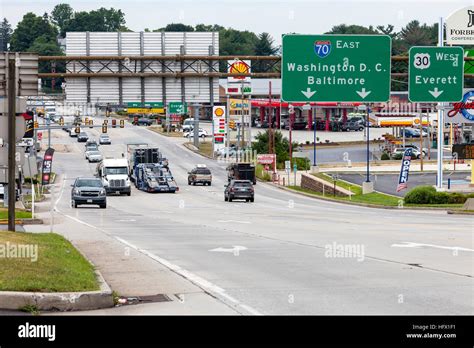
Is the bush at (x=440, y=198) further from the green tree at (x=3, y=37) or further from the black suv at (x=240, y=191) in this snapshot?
the green tree at (x=3, y=37)

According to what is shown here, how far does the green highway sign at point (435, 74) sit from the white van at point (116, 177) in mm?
27067

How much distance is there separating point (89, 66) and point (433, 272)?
29.1 metres

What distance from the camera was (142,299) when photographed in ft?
52.1

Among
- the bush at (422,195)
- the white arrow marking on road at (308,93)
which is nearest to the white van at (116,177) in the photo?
the bush at (422,195)

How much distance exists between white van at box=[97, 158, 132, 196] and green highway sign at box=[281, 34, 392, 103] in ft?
89.1

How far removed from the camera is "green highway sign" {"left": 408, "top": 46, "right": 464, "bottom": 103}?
165 ft

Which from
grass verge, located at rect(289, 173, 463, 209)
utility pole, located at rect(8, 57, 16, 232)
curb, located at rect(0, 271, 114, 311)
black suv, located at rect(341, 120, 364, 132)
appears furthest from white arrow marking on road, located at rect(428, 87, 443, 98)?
black suv, located at rect(341, 120, 364, 132)

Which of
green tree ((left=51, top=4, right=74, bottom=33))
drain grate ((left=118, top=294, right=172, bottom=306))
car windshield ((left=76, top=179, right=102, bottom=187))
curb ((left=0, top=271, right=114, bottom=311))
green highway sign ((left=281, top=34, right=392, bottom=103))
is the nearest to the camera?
curb ((left=0, top=271, right=114, bottom=311))

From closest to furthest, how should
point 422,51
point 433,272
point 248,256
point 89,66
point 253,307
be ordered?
point 253,307 < point 433,272 < point 248,256 < point 89,66 < point 422,51

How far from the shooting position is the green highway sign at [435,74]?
50438mm

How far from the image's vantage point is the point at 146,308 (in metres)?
14.9

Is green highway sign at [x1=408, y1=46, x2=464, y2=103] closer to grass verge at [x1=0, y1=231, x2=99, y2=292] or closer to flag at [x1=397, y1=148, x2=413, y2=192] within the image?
flag at [x1=397, y1=148, x2=413, y2=192]
